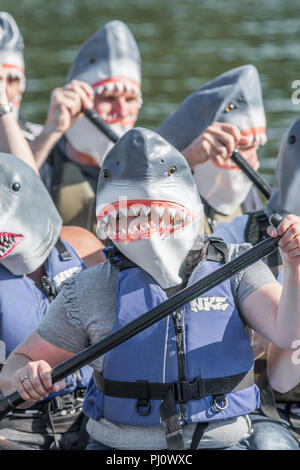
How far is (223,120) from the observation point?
12.6 ft

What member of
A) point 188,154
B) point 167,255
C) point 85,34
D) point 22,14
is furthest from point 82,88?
point 22,14

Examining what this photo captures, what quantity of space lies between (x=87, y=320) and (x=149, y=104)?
25.5 feet

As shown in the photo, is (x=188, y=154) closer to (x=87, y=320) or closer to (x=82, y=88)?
(x=82, y=88)

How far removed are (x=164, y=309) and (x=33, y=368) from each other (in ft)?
1.18

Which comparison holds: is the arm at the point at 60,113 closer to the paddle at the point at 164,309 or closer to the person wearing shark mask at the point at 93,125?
the person wearing shark mask at the point at 93,125

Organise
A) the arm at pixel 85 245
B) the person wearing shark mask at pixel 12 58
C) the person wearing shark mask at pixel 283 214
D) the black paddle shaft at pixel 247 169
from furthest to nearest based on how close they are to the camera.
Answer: the person wearing shark mask at pixel 12 58 → the black paddle shaft at pixel 247 169 → the arm at pixel 85 245 → the person wearing shark mask at pixel 283 214

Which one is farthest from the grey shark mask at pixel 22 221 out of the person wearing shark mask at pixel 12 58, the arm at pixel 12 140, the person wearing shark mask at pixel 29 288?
the person wearing shark mask at pixel 12 58

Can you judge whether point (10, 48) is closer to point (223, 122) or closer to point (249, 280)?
point (223, 122)

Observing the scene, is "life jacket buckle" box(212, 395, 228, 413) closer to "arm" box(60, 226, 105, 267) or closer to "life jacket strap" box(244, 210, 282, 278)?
"life jacket strap" box(244, 210, 282, 278)

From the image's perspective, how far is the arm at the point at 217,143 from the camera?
11.6 feet

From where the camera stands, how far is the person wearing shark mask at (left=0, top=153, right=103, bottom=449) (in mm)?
2688

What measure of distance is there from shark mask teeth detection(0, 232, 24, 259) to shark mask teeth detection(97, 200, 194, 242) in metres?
0.56

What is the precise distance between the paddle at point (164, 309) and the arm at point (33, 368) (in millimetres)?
37

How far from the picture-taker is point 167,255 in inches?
88.9
